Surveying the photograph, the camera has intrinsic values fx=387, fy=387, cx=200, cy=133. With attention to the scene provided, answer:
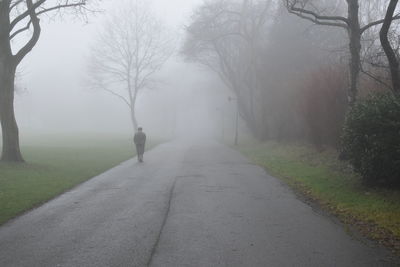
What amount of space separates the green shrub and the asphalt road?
1.97 meters

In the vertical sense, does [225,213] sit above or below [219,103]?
below

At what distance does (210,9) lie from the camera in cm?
3356

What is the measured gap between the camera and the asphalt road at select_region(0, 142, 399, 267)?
5.53 meters

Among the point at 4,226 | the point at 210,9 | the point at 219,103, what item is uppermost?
the point at 210,9

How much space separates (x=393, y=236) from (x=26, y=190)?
930 centimetres

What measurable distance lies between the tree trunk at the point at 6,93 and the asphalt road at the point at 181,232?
7.09 meters

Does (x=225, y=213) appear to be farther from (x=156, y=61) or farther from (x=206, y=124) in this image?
(x=206, y=124)

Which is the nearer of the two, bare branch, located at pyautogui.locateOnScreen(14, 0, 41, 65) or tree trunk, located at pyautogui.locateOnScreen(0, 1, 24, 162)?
tree trunk, located at pyautogui.locateOnScreen(0, 1, 24, 162)

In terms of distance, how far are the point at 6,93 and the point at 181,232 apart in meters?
13.1

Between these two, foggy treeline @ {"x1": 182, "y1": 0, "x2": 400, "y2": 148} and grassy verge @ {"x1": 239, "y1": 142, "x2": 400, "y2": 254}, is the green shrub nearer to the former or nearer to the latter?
grassy verge @ {"x1": 239, "y1": 142, "x2": 400, "y2": 254}

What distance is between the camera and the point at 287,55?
31.3m

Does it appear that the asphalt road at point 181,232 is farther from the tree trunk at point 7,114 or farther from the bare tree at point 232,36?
the bare tree at point 232,36

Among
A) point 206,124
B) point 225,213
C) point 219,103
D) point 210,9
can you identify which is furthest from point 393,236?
point 206,124

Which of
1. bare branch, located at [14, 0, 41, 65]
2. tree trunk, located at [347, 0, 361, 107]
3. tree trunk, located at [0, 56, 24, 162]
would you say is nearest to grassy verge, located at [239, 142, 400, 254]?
tree trunk, located at [347, 0, 361, 107]
